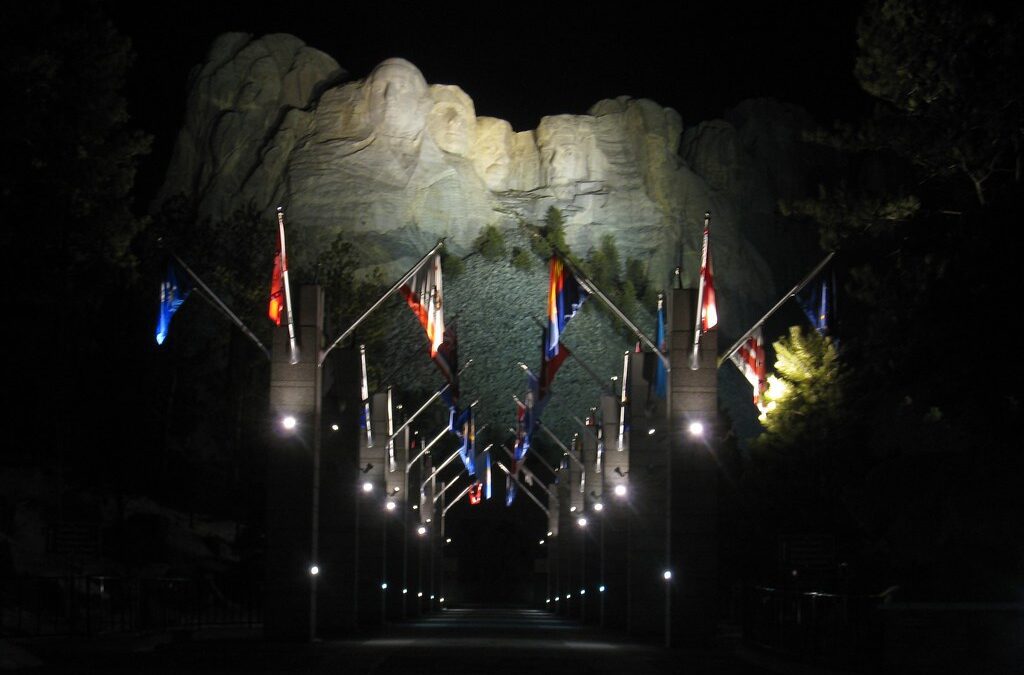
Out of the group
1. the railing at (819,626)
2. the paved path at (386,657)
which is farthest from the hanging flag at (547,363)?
the railing at (819,626)

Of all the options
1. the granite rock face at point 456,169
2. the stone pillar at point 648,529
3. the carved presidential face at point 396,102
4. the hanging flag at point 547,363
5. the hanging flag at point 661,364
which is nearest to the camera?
the hanging flag at point 661,364

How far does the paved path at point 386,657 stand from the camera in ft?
86.4

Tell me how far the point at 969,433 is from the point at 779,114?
16967cm

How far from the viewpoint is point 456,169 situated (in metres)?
171

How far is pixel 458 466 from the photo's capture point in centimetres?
15825

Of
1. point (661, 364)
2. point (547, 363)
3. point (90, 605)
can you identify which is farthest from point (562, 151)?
point (90, 605)

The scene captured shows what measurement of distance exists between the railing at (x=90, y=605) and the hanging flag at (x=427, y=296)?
27.1 ft

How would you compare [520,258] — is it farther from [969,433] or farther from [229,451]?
[969,433]

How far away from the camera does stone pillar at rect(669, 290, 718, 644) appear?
119 feet

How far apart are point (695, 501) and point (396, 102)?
133 m

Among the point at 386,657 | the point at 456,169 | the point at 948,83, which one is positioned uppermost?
the point at 456,169

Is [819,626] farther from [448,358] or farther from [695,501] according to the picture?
[448,358]

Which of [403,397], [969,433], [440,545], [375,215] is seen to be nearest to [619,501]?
[969,433]

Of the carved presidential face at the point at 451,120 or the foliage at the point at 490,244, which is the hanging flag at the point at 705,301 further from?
the carved presidential face at the point at 451,120
